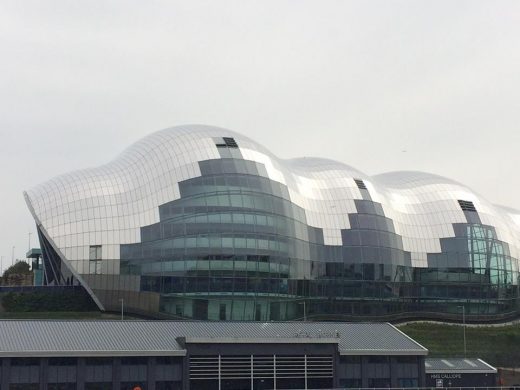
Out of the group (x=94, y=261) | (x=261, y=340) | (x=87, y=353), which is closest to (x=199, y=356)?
(x=261, y=340)

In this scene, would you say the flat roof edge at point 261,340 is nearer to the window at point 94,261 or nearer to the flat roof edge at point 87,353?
the flat roof edge at point 87,353

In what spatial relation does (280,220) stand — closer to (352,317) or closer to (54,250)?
(352,317)

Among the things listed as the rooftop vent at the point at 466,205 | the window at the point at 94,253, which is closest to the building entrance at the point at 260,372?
the window at the point at 94,253

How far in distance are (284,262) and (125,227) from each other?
19712 millimetres

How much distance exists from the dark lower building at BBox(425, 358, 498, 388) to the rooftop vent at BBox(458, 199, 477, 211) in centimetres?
3790

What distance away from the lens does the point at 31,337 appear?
219 feet

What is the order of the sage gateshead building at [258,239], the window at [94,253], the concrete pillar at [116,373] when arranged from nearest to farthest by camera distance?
the concrete pillar at [116,373], the window at [94,253], the sage gateshead building at [258,239]

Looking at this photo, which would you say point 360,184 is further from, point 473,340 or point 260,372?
point 260,372

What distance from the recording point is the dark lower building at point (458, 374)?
80.2 metres

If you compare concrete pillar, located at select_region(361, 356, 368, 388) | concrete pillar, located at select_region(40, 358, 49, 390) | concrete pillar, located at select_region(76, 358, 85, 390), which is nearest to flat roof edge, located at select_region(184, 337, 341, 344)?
concrete pillar, located at select_region(361, 356, 368, 388)

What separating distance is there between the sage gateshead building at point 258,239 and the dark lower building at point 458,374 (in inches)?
985

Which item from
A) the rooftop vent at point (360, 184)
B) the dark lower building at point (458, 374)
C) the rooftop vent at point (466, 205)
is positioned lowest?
the dark lower building at point (458, 374)

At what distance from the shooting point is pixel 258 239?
330 ft

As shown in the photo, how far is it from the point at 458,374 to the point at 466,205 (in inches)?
1700
